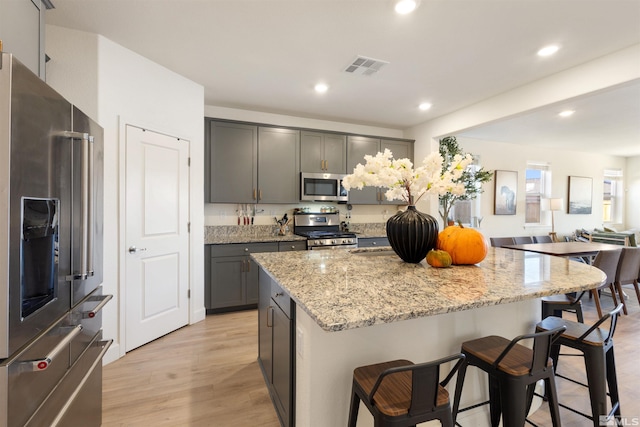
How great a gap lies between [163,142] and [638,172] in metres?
10.6

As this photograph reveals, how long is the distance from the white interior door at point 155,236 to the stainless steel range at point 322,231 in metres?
1.60

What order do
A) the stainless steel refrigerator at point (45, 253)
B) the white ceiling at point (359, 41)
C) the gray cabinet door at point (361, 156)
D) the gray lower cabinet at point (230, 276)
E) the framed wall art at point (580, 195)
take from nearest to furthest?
the stainless steel refrigerator at point (45, 253)
the white ceiling at point (359, 41)
the gray lower cabinet at point (230, 276)
the gray cabinet door at point (361, 156)
the framed wall art at point (580, 195)

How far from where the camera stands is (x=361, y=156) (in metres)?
4.61

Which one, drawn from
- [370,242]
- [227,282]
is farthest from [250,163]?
[370,242]

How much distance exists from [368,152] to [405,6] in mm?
2734

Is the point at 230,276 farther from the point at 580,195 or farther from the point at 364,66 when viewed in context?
the point at 580,195

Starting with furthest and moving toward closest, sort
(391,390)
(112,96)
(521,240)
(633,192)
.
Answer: (633,192) → (521,240) → (112,96) → (391,390)

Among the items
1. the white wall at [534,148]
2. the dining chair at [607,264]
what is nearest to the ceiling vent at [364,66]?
the white wall at [534,148]

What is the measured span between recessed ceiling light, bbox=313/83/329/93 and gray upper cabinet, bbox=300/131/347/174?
837mm

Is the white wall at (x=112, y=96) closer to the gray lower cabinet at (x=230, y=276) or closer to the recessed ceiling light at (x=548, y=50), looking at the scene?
the gray lower cabinet at (x=230, y=276)

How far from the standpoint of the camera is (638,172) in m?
7.46

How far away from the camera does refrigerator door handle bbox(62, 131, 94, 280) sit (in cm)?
130

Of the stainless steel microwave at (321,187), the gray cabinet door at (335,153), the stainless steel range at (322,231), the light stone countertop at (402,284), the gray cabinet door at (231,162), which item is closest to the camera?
the light stone countertop at (402,284)

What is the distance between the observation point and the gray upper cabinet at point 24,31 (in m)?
1.37
